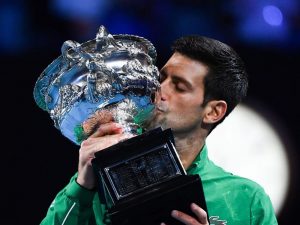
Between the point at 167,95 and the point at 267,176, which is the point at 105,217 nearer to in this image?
the point at 167,95

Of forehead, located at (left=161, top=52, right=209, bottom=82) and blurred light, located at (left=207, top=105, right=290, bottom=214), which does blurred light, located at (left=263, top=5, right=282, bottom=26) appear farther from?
forehead, located at (left=161, top=52, right=209, bottom=82)

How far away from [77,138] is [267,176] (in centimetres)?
209

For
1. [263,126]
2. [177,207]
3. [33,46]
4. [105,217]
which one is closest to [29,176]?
[33,46]

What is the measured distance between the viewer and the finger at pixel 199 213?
242 centimetres

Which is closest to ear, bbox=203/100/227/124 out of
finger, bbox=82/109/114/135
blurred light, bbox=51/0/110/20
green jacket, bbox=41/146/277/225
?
green jacket, bbox=41/146/277/225

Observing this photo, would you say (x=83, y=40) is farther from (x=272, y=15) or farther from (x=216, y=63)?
(x=216, y=63)

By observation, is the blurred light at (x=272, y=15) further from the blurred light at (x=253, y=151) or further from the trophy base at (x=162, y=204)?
the trophy base at (x=162, y=204)

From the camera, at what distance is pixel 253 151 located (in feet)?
15.3

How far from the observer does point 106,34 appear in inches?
106

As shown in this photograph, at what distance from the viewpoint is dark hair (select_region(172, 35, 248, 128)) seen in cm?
312

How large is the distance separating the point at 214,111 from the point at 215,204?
388mm

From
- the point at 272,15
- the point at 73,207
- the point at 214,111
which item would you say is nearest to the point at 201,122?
the point at 214,111

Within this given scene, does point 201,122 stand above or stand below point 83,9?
below

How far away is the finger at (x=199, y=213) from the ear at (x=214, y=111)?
776 millimetres
